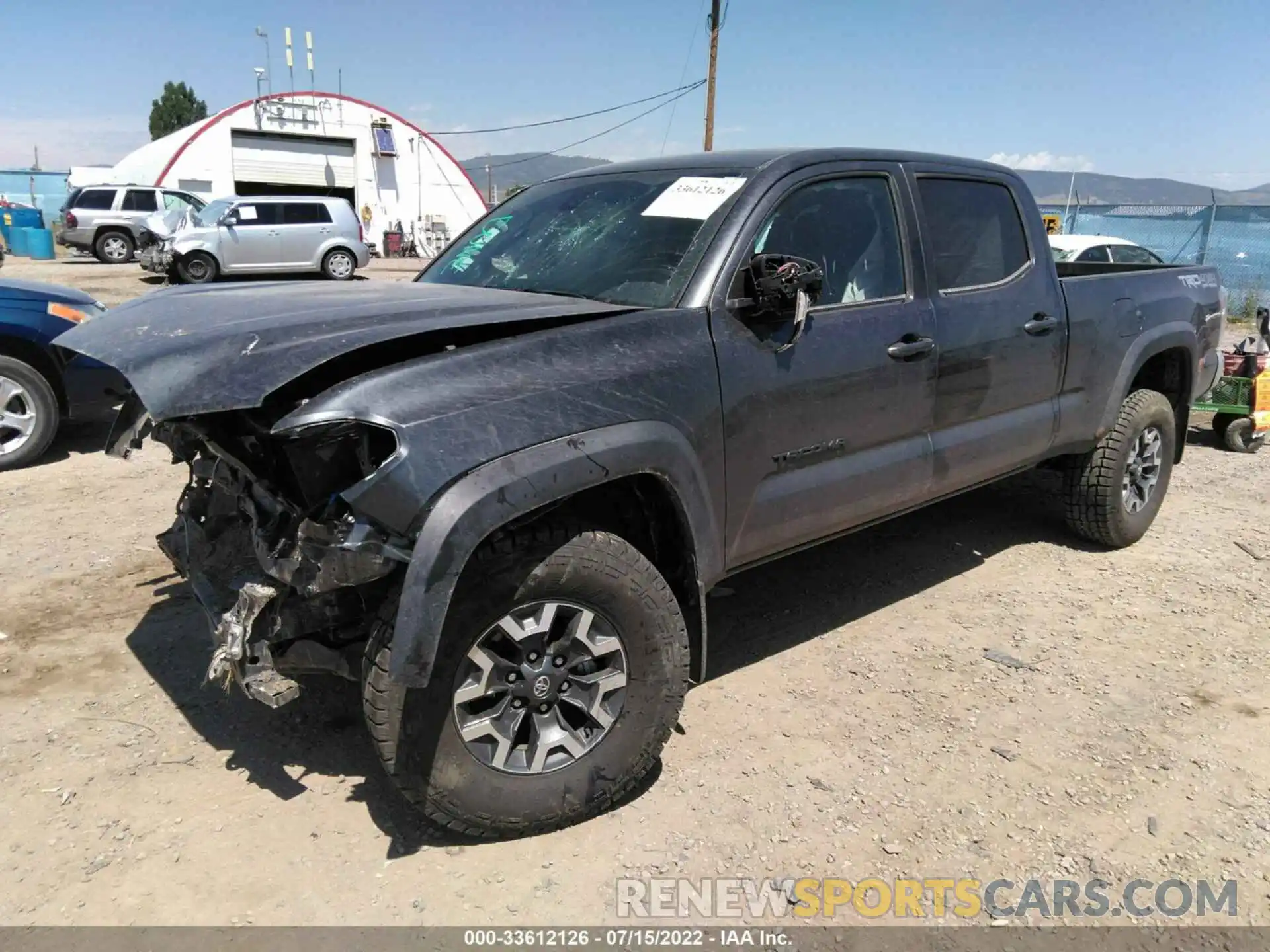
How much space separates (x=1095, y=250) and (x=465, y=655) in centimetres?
1193

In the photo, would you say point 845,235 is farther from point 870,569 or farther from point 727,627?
point 870,569

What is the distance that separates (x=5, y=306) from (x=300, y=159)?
28375 mm

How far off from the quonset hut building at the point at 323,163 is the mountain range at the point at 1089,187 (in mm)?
2063

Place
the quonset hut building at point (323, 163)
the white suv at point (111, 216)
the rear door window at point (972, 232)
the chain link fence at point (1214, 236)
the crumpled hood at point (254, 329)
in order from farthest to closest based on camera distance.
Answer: the quonset hut building at point (323, 163) → the white suv at point (111, 216) → the chain link fence at point (1214, 236) → the rear door window at point (972, 232) → the crumpled hood at point (254, 329)

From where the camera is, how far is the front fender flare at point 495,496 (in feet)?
7.38

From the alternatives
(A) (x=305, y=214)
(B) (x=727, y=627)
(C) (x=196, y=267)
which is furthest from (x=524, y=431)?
(A) (x=305, y=214)

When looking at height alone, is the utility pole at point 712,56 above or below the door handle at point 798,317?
above

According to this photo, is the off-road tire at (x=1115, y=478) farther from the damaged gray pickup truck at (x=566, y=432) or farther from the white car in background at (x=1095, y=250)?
the white car in background at (x=1095, y=250)

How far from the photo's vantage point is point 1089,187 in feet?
75.5

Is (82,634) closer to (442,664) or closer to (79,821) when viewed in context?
(79,821)

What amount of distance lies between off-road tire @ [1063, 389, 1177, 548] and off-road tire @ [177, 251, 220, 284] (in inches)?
722

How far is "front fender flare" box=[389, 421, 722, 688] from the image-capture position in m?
2.25

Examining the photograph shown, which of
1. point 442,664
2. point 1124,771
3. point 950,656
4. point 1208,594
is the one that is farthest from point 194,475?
point 1208,594

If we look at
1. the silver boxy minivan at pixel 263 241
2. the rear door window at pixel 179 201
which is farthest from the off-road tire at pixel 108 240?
the silver boxy minivan at pixel 263 241
